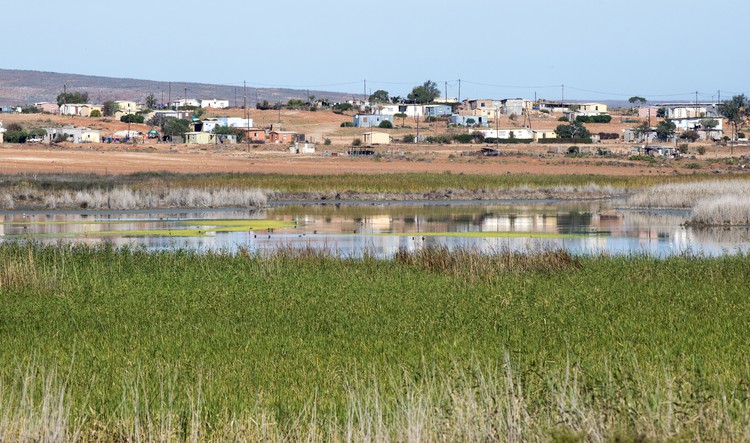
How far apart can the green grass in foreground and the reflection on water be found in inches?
196

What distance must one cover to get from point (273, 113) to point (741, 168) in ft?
327

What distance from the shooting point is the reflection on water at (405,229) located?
110 ft

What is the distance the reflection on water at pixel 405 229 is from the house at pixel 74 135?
250ft

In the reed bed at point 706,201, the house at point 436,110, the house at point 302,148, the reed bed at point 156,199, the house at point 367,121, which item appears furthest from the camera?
the house at point 436,110

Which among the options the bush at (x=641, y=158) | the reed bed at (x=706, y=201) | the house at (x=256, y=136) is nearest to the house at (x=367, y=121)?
the house at (x=256, y=136)

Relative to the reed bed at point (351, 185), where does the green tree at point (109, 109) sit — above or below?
above

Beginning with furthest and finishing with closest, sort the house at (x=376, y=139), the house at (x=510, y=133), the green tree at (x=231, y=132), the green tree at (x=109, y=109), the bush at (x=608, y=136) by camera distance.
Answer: the green tree at (x=109, y=109)
the bush at (x=608, y=136)
the house at (x=510, y=133)
the green tree at (x=231, y=132)
the house at (x=376, y=139)

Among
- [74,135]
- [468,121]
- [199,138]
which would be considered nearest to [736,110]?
[468,121]

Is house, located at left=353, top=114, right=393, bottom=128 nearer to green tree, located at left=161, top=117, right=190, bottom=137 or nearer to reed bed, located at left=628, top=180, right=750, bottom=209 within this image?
green tree, located at left=161, top=117, right=190, bottom=137

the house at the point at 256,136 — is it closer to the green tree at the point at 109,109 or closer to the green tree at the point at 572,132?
the green tree at the point at 572,132

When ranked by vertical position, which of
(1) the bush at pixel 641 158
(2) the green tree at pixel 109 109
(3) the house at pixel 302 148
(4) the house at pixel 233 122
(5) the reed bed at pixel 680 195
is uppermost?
(2) the green tree at pixel 109 109

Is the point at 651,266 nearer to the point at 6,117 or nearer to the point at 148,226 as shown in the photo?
the point at 148,226

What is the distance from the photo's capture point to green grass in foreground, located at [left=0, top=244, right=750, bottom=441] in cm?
1002

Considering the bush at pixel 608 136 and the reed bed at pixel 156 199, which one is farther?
the bush at pixel 608 136
